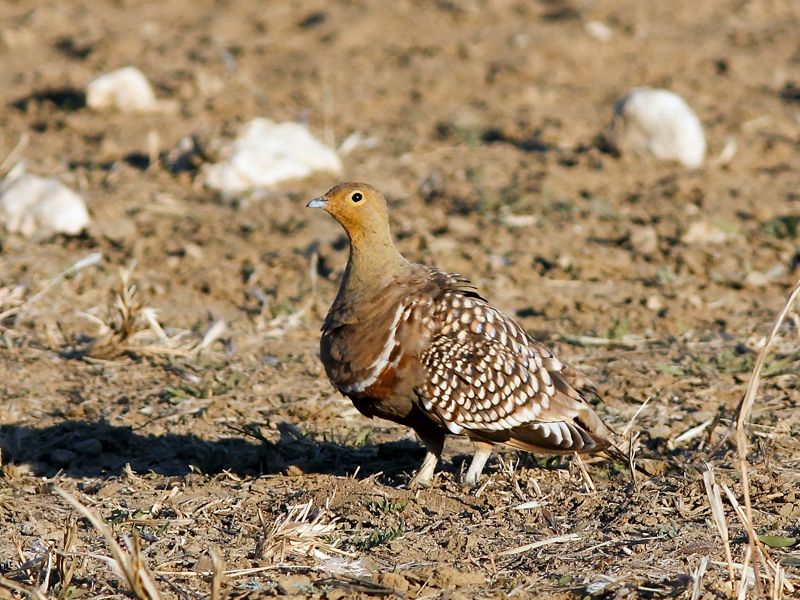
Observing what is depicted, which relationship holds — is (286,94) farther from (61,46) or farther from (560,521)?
(560,521)

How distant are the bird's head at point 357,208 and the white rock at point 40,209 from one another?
374 centimetres

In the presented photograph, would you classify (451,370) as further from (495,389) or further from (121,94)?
(121,94)

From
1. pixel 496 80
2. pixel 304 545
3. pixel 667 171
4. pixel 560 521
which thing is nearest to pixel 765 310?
pixel 667 171

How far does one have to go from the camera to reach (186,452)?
6.14 m

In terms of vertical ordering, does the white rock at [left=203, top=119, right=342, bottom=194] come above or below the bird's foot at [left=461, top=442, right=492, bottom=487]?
above

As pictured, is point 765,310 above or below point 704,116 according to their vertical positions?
below

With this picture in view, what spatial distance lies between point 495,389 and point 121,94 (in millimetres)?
7009

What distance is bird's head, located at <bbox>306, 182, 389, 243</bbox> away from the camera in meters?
5.71

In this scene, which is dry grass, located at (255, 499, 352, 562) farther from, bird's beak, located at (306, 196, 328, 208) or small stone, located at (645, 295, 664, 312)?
small stone, located at (645, 295, 664, 312)

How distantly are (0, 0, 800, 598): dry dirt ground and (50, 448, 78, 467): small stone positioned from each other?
→ 0.02m

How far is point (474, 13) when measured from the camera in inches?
542

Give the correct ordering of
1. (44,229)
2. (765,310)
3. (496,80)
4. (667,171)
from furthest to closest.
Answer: (496,80)
(667,171)
(44,229)
(765,310)

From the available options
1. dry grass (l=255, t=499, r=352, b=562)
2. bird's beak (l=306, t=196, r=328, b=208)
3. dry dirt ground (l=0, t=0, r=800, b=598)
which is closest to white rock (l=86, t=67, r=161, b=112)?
dry dirt ground (l=0, t=0, r=800, b=598)

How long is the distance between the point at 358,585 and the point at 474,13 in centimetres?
1021
